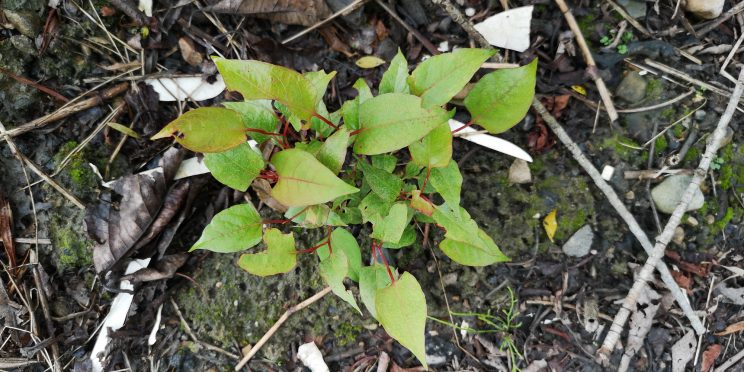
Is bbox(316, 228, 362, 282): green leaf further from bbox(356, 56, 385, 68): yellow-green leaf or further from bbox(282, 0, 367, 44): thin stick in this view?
bbox(282, 0, 367, 44): thin stick

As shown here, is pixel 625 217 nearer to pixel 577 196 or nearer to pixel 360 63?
pixel 577 196

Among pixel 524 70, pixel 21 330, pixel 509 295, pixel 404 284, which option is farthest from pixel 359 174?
pixel 21 330

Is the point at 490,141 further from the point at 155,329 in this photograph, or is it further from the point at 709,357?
the point at 155,329

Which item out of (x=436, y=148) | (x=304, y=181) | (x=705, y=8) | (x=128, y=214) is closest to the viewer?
(x=304, y=181)

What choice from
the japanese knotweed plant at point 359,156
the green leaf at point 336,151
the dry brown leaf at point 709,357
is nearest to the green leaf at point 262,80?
the japanese knotweed plant at point 359,156

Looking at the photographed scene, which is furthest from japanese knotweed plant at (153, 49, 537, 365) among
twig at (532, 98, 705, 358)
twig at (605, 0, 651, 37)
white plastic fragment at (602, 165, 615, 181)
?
twig at (605, 0, 651, 37)

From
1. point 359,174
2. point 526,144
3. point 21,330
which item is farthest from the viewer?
point 526,144

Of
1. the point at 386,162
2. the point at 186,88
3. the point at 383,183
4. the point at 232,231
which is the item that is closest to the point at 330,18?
the point at 186,88
